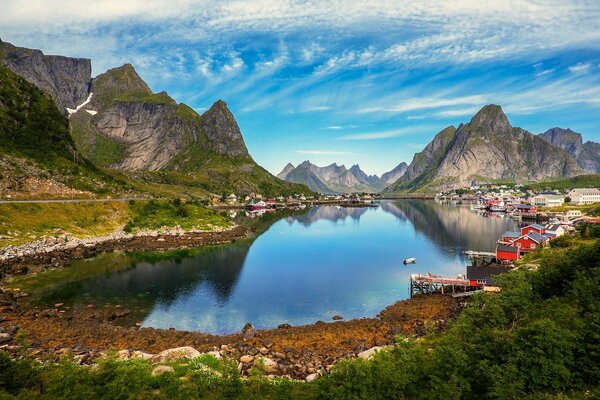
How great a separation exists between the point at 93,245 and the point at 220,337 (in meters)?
64.1

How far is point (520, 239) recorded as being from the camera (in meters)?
81.1

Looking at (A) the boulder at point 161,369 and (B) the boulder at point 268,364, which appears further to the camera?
(B) the boulder at point 268,364

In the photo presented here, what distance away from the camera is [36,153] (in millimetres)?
118500

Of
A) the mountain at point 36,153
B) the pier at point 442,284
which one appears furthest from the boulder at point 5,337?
the mountain at point 36,153

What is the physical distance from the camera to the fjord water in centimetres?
5341

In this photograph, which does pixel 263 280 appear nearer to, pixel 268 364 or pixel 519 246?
pixel 268 364

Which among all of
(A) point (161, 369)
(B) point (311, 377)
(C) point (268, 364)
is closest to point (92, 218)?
(C) point (268, 364)

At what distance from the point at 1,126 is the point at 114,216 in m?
52.4

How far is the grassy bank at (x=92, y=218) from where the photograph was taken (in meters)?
82.3

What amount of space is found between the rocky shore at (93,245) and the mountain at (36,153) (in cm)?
2604

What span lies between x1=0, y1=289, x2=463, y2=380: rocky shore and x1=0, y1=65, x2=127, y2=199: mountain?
66.2m

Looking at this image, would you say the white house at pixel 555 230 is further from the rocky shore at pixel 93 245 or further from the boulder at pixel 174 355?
the boulder at pixel 174 355

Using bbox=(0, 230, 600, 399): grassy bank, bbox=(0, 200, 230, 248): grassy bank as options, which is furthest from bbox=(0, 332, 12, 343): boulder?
bbox=(0, 200, 230, 248): grassy bank

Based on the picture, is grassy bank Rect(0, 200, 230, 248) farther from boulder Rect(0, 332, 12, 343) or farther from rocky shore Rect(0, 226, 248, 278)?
boulder Rect(0, 332, 12, 343)
